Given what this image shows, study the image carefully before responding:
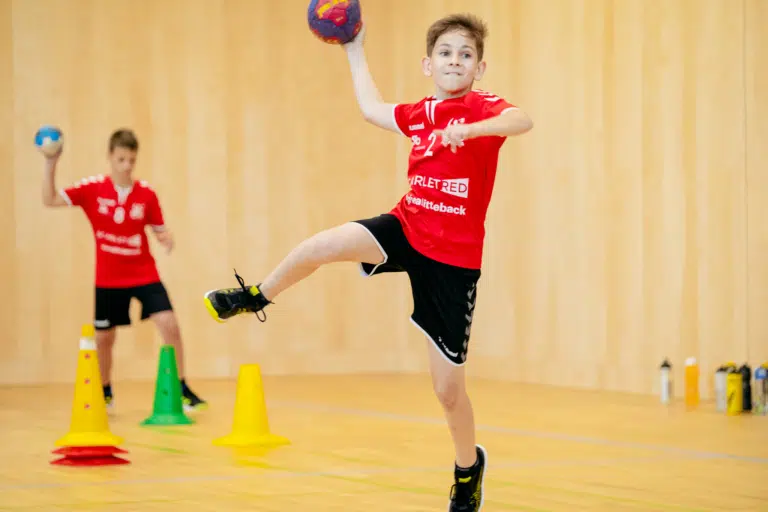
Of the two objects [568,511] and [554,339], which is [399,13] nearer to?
[554,339]

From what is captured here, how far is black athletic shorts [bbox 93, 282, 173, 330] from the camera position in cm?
880

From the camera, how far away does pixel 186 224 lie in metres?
12.6

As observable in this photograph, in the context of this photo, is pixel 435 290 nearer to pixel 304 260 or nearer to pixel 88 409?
pixel 304 260

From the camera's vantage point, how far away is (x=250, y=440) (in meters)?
7.02

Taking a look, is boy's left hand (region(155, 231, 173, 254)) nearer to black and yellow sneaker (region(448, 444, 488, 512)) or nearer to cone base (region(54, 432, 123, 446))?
cone base (region(54, 432, 123, 446))

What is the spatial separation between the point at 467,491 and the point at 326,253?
44.9 inches

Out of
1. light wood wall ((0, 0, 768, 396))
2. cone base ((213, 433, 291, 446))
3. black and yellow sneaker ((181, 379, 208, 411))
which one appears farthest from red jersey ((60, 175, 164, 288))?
light wood wall ((0, 0, 768, 396))

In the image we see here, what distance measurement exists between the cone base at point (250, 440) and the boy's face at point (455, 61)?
9.94 feet

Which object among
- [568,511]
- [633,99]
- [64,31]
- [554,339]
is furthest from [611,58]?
[568,511]

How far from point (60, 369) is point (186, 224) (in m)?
2.01

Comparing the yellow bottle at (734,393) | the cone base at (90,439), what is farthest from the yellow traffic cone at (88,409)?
the yellow bottle at (734,393)

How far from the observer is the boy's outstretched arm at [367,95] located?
16.3ft

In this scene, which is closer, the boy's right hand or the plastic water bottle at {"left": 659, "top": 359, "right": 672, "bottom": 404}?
the boy's right hand

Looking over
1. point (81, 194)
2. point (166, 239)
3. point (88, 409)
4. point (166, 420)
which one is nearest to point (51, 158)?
point (81, 194)
